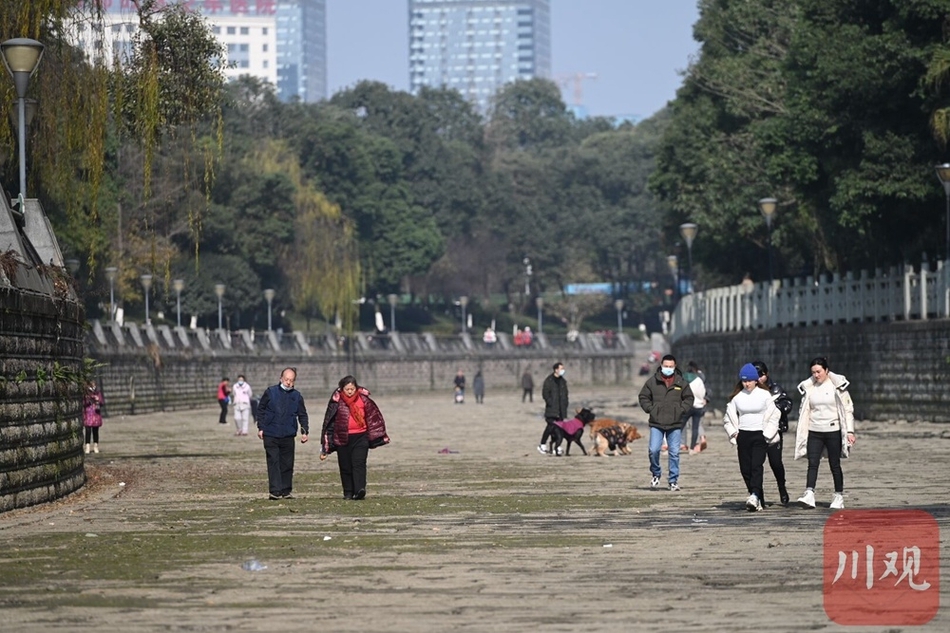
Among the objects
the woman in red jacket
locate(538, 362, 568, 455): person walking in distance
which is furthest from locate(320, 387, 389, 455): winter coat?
locate(538, 362, 568, 455): person walking in distance

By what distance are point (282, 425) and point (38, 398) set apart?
3.03m

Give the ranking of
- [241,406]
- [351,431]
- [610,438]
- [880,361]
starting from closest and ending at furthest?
1. [351,431]
2. [610,438]
3. [880,361]
4. [241,406]

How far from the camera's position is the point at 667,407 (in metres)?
22.9

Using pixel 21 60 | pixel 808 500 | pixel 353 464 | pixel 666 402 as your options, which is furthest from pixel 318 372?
pixel 808 500

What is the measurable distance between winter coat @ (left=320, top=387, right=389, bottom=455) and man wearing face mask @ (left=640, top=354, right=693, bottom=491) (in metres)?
3.26

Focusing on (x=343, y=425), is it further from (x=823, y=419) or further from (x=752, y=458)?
(x=823, y=419)

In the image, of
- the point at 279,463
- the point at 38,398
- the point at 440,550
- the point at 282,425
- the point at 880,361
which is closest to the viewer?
the point at 440,550

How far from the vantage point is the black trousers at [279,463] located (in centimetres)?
2178

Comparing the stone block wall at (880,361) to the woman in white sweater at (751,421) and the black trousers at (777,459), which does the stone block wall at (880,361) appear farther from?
the woman in white sweater at (751,421)

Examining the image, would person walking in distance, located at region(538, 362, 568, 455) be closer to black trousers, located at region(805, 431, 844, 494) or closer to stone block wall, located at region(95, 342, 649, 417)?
stone block wall, located at region(95, 342, 649, 417)

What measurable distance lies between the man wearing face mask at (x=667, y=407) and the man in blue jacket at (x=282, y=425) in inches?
163

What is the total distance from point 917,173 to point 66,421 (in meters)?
24.8

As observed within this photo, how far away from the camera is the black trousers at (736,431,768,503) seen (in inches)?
763

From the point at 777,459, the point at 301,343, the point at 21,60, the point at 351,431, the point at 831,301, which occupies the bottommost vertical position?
the point at 777,459
